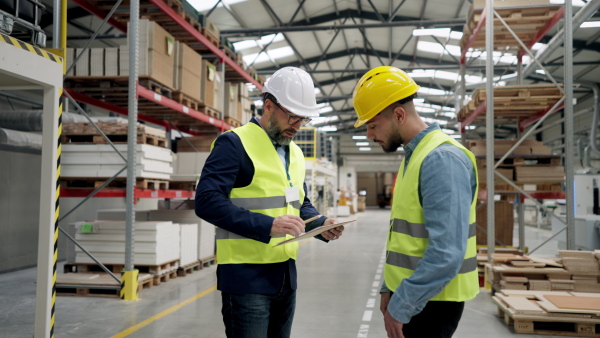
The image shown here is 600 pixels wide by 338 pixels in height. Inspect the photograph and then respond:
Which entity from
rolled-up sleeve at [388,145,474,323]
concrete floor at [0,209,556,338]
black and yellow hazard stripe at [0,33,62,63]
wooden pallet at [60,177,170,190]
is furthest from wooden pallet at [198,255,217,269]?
rolled-up sleeve at [388,145,474,323]

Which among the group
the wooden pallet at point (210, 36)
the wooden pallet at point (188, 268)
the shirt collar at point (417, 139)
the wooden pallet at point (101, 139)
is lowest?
the wooden pallet at point (188, 268)

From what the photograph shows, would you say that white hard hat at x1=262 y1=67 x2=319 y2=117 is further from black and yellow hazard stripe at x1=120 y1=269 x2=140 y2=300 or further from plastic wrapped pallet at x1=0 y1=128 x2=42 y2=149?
plastic wrapped pallet at x1=0 y1=128 x2=42 y2=149

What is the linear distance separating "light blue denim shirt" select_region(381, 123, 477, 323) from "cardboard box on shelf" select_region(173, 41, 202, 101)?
6.70m

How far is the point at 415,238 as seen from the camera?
1.92 m

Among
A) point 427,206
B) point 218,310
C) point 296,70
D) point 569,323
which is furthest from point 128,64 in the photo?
point 569,323

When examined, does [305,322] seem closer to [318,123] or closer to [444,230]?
[444,230]

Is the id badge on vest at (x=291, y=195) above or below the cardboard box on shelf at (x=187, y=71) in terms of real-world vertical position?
below

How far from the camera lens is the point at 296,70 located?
2600 mm

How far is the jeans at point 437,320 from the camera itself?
6.44 ft

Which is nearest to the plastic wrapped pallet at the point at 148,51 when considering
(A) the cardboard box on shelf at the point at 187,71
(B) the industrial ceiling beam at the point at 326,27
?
(A) the cardboard box on shelf at the point at 187,71

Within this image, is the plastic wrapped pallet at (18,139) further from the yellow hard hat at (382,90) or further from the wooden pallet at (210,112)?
the yellow hard hat at (382,90)

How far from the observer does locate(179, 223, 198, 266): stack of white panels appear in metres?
8.57

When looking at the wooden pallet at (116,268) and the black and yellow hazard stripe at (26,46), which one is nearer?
the black and yellow hazard stripe at (26,46)

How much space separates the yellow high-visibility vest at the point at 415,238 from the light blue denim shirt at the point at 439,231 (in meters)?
0.09
